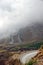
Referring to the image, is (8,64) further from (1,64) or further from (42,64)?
(42,64)

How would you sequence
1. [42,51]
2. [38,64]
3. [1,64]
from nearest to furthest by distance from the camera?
1. [38,64]
2. [42,51]
3. [1,64]

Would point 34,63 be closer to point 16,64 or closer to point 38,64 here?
point 38,64

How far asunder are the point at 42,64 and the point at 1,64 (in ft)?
254

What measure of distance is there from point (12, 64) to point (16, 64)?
889 cm

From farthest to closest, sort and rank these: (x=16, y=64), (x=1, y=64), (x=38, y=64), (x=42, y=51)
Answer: (x=1, y=64) → (x=16, y=64) → (x=42, y=51) → (x=38, y=64)

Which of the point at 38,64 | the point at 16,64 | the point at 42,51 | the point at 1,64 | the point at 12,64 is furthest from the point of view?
the point at 1,64

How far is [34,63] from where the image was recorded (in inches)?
→ 2749

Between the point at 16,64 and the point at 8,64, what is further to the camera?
the point at 8,64

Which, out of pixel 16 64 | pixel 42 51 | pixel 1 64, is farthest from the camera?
pixel 1 64

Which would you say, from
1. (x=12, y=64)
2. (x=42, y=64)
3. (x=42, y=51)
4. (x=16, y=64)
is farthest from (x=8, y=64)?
(x=42, y=64)

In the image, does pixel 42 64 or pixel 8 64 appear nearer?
pixel 42 64

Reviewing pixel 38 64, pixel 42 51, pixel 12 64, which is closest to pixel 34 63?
pixel 38 64

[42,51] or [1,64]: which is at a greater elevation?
[42,51]

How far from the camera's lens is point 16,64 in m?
126
